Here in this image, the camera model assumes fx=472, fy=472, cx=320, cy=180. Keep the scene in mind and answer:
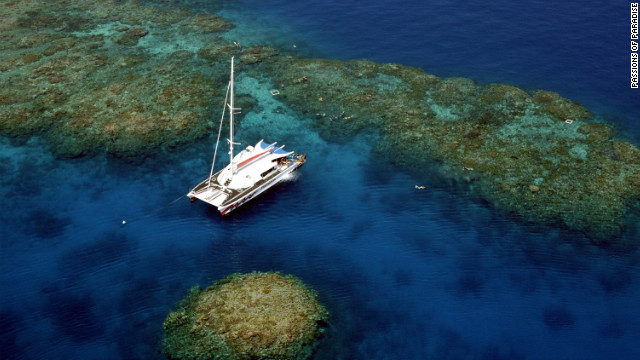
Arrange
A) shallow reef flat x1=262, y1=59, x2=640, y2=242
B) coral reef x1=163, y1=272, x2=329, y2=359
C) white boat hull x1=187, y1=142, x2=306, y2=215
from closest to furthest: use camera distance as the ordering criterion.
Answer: coral reef x1=163, y1=272, x2=329, y2=359 → white boat hull x1=187, y1=142, x2=306, y2=215 → shallow reef flat x1=262, y1=59, x2=640, y2=242

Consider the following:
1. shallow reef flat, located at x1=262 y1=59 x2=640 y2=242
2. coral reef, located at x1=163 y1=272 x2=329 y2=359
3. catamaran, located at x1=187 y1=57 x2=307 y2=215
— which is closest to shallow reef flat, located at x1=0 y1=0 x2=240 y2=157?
catamaran, located at x1=187 y1=57 x2=307 y2=215

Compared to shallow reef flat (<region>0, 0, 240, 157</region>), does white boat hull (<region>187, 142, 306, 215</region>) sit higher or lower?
lower

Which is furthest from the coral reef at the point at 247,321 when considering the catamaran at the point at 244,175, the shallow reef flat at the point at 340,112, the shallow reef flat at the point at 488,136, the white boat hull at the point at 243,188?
the shallow reef flat at the point at 488,136

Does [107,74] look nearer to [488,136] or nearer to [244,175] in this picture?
[244,175]

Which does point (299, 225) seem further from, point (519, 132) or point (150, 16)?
point (150, 16)

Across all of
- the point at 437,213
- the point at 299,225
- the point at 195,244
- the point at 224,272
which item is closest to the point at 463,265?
the point at 437,213

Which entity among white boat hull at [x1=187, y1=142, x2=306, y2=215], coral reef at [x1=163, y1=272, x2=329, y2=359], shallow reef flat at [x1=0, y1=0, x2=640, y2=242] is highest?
shallow reef flat at [x1=0, y1=0, x2=640, y2=242]

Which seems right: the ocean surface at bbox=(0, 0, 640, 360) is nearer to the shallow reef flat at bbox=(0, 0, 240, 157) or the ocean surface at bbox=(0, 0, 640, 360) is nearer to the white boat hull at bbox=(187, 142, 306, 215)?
the white boat hull at bbox=(187, 142, 306, 215)
